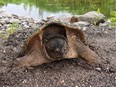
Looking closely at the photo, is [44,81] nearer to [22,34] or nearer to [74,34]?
[74,34]

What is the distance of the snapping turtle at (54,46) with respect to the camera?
11.4ft

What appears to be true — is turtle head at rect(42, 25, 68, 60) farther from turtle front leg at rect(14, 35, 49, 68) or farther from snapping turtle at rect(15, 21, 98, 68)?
turtle front leg at rect(14, 35, 49, 68)

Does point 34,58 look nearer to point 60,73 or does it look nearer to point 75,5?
point 60,73

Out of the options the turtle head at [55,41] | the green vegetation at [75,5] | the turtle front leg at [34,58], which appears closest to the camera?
the turtle head at [55,41]

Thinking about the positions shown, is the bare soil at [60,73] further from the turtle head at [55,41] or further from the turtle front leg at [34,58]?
the turtle head at [55,41]

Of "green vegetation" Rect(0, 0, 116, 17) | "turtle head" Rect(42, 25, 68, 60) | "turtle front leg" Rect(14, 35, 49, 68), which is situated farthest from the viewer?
"green vegetation" Rect(0, 0, 116, 17)

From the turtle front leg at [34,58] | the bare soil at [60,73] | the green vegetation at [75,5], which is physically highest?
the turtle front leg at [34,58]

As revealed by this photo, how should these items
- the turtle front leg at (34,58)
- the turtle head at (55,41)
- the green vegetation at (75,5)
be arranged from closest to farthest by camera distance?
1. the turtle head at (55,41)
2. the turtle front leg at (34,58)
3. the green vegetation at (75,5)

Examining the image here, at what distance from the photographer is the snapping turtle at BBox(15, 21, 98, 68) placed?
346cm

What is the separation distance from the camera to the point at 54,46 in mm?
3402

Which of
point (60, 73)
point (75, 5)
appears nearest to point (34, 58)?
point (60, 73)

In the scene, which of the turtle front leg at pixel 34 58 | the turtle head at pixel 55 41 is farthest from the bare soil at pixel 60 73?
the turtle head at pixel 55 41

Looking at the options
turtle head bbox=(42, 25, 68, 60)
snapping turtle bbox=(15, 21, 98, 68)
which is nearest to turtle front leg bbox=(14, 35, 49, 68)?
snapping turtle bbox=(15, 21, 98, 68)

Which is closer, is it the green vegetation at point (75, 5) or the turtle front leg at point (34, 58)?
the turtle front leg at point (34, 58)
